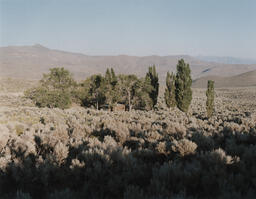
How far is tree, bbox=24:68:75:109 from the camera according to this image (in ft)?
109

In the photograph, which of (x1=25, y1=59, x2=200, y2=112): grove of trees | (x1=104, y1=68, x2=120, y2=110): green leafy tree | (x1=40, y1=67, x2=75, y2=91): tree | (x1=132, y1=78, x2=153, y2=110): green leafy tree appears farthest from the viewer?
(x1=40, y1=67, x2=75, y2=91): tree

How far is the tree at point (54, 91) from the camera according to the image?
109 ft

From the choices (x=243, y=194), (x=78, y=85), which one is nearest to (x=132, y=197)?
(x=243, y=194)

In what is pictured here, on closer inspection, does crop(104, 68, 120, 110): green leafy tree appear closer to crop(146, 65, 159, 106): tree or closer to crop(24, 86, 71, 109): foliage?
crop(146, 65, 159, 106): tree

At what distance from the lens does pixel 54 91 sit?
34.2 metres

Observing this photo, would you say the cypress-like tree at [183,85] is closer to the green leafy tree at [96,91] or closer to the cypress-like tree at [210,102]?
the cypress-like tree at [210,102]

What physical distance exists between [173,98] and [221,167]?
106 feet

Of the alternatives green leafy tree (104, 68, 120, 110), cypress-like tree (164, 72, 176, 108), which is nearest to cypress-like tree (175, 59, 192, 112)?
cypress-like tree (164, 72, 176, 108)

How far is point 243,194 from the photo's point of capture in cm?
324

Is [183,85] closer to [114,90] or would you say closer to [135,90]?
[135,90]

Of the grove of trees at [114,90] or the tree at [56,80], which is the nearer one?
the grove of trees at [114,90]

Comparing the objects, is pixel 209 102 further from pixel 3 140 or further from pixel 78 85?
pixel 3 140

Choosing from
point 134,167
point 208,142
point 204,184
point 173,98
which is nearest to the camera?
point 204,184

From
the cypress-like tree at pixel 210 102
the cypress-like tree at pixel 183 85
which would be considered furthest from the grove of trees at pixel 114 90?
the cypress-like tree at pixel 210 102
